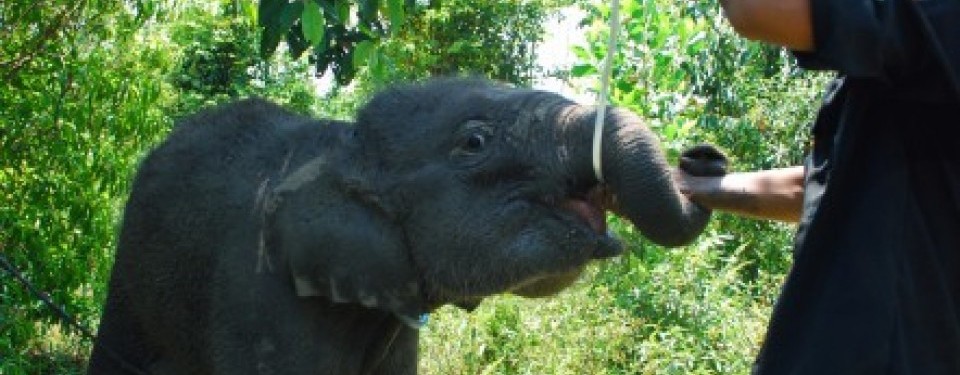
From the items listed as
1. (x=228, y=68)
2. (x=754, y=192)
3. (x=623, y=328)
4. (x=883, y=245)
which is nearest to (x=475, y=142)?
(x=754, y=192)

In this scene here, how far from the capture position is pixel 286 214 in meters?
3.54

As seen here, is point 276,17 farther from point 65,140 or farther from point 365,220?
point 65,140

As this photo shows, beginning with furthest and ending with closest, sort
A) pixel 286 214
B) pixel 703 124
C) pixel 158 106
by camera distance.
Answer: pixel 703 124 → pixel 158 106 → pixel 286 214

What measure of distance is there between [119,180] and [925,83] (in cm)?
484

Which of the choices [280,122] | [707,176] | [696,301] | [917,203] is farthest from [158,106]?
[917,203]

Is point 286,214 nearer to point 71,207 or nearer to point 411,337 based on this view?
point 411,337

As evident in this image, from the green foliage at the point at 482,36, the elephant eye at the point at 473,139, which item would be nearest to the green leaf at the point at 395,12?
the elephant eye at the point at 473,139

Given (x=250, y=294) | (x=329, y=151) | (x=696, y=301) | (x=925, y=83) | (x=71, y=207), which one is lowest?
(x=696, y=301)

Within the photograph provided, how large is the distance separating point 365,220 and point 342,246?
8cm

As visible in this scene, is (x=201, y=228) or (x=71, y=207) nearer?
(x=201, y=228)

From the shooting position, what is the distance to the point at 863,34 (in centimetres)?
223

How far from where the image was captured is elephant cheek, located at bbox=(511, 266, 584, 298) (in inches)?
127

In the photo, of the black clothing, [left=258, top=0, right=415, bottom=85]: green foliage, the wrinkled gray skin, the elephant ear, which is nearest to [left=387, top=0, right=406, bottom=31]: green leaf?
[left=258, top=0, right=415, bottom=85]: green foliage

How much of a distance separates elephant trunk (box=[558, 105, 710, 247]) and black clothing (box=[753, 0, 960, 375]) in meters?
0.44
